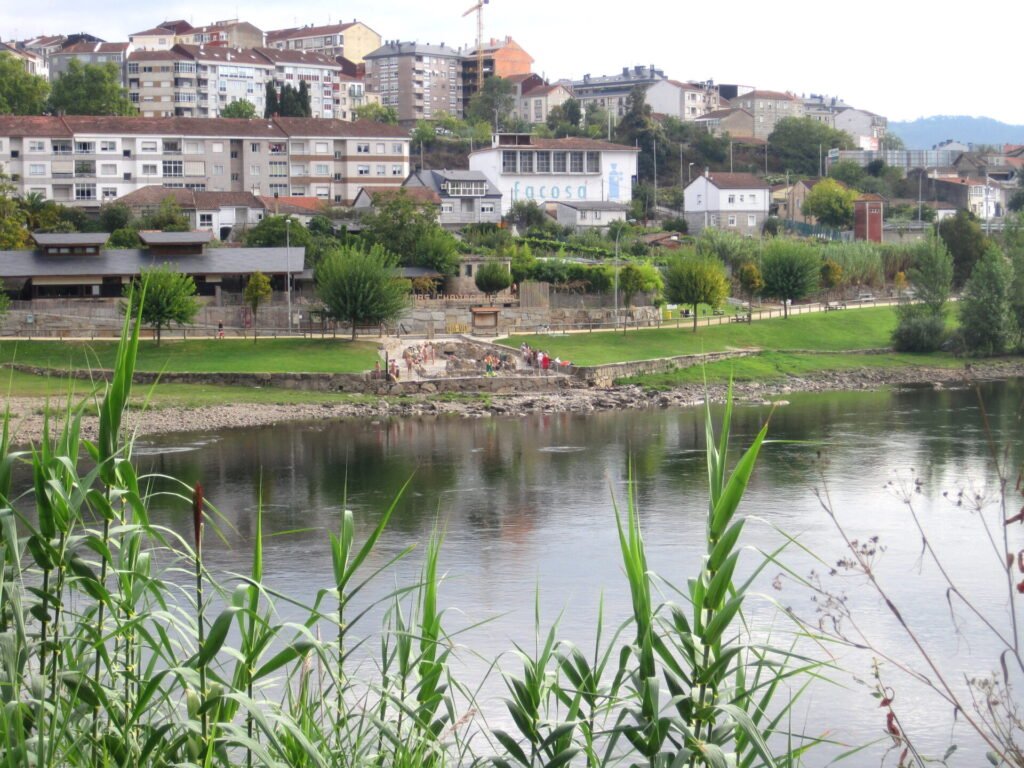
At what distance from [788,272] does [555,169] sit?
2346 centimetres

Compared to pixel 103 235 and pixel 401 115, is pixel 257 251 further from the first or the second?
pixel 401 115

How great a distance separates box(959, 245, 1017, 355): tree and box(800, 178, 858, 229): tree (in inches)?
1146

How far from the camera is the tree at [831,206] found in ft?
262

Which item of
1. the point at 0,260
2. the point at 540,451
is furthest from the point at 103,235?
the point at 540,451

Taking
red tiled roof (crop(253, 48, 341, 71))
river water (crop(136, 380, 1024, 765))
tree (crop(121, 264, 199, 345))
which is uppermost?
red tiled roof (crop(253, 48, 341, 71))

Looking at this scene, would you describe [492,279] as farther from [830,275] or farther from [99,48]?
[99,48]

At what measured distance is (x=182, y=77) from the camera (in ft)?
314

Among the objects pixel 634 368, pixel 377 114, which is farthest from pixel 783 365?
pixel 377 114

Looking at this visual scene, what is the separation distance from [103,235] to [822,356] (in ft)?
90.7

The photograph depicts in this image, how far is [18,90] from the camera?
78812mm

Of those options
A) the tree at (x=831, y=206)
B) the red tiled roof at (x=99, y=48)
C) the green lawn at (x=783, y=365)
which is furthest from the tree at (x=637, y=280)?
the red tiled roof at (x=99, y=48)

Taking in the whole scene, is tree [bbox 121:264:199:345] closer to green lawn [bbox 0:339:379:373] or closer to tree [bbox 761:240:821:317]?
green lawn [bbox 0:339:379:373]

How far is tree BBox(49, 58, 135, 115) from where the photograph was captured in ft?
262

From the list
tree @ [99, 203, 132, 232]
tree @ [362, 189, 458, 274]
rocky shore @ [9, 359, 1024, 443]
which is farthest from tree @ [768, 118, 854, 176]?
tree @ [99, 203, 132, 232]
